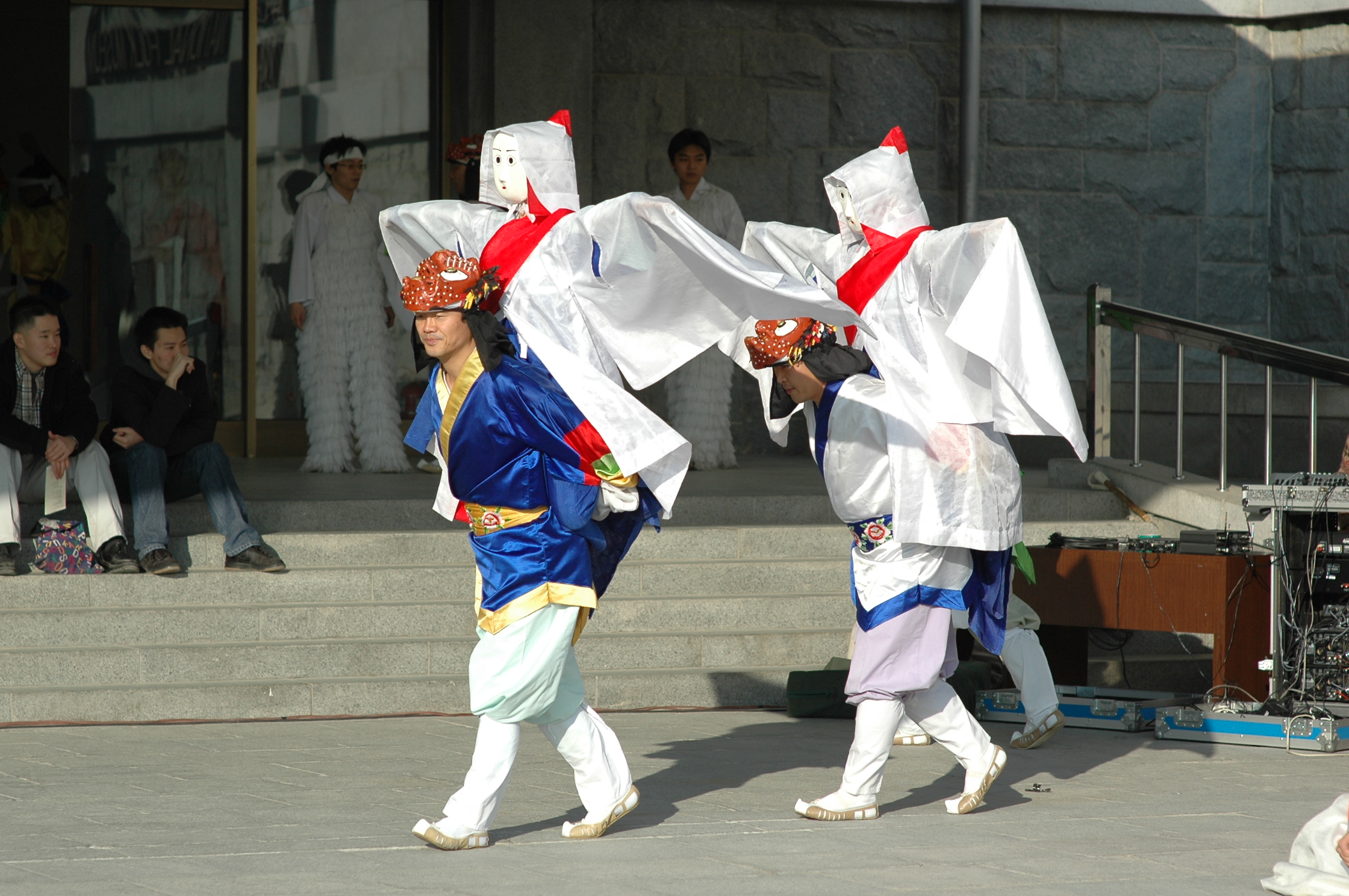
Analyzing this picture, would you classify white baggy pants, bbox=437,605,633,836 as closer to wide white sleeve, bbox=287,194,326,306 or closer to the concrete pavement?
the concrete pavement

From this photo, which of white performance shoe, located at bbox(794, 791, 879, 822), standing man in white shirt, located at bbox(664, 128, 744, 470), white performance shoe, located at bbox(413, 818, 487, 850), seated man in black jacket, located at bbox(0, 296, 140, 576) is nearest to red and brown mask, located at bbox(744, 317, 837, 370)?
white performance shoe, located at bbox(794, 791, 879, 822)

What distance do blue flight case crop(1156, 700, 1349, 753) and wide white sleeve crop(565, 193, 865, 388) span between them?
256cm

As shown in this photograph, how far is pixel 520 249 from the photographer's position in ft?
18.8

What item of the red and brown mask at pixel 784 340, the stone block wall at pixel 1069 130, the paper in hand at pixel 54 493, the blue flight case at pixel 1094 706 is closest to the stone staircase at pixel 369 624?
the paper in hand at pixel 54 493

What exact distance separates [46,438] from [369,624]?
1627 millimetres

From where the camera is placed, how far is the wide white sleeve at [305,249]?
1030 cm

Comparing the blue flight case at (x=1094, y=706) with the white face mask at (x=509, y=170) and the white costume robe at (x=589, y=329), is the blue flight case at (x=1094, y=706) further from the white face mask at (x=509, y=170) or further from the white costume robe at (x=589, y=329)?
the white face mask at (x=509, y=170)

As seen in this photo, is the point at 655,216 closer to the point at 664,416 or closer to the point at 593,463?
the point at 593,463

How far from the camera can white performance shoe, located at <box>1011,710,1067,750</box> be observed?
21.0ft

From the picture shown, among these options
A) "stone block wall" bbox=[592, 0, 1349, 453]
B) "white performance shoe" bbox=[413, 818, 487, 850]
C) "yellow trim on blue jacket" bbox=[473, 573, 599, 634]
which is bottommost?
"white performance shoe" bbox=[413, 818, 487, 850]

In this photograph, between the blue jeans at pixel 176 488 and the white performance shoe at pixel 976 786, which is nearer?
the white performance shoe at pixel 976 786

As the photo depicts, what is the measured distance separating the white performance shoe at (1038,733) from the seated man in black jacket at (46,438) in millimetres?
3795

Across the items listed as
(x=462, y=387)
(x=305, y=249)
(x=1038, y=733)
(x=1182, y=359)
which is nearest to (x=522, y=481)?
(x=462, y=387)

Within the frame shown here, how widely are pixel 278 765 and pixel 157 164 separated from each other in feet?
20.7
